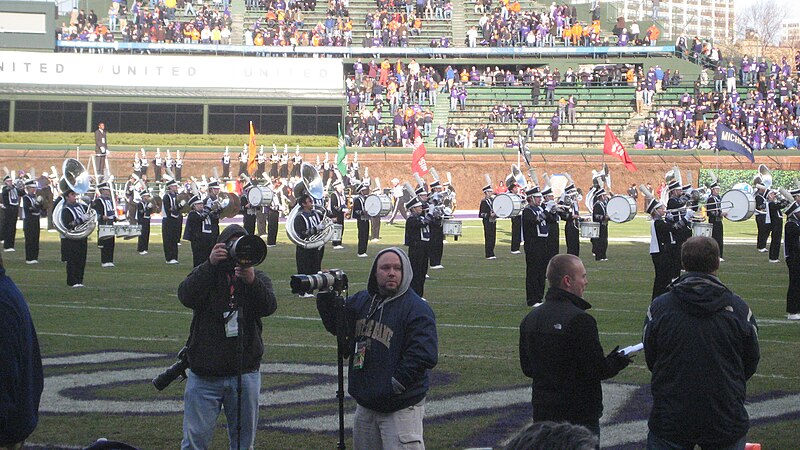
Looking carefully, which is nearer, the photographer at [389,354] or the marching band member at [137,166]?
the photographer at [389,354]

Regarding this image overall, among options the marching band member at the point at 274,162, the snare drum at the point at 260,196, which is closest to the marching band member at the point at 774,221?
the snare drum at the point at 260,196

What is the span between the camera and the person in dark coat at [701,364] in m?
5.96

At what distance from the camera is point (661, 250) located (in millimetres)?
18188

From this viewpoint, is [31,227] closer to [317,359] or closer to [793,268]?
[317,359]

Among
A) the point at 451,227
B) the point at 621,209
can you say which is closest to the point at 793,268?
the point at 451,227

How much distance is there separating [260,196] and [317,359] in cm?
1738

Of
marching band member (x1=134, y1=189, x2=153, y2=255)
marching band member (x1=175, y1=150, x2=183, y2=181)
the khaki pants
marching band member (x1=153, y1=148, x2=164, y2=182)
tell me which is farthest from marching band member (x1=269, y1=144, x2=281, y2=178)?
the khaki pants

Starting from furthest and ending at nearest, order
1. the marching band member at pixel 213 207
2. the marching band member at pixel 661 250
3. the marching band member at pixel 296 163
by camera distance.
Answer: the marching band member at pixel 296 163, the marching band member at pixel 213 207, the marching band member at pixel 661 250

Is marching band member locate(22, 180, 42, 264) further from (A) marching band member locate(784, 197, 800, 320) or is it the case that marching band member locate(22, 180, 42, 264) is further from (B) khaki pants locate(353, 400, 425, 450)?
(B) khaki pants locate(353, 400, 425, 450)

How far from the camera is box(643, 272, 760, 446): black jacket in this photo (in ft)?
19.5

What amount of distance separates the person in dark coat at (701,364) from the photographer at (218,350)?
237cm

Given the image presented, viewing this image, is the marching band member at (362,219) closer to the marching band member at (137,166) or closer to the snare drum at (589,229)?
the snare drum at (589,229)

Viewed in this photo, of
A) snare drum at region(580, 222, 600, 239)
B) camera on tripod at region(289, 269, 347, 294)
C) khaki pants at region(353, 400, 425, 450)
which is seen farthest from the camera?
snare drum at region(580, 222, 600, 239)

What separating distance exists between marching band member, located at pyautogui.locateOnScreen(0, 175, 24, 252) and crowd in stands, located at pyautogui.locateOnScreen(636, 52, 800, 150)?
31.0 meters
